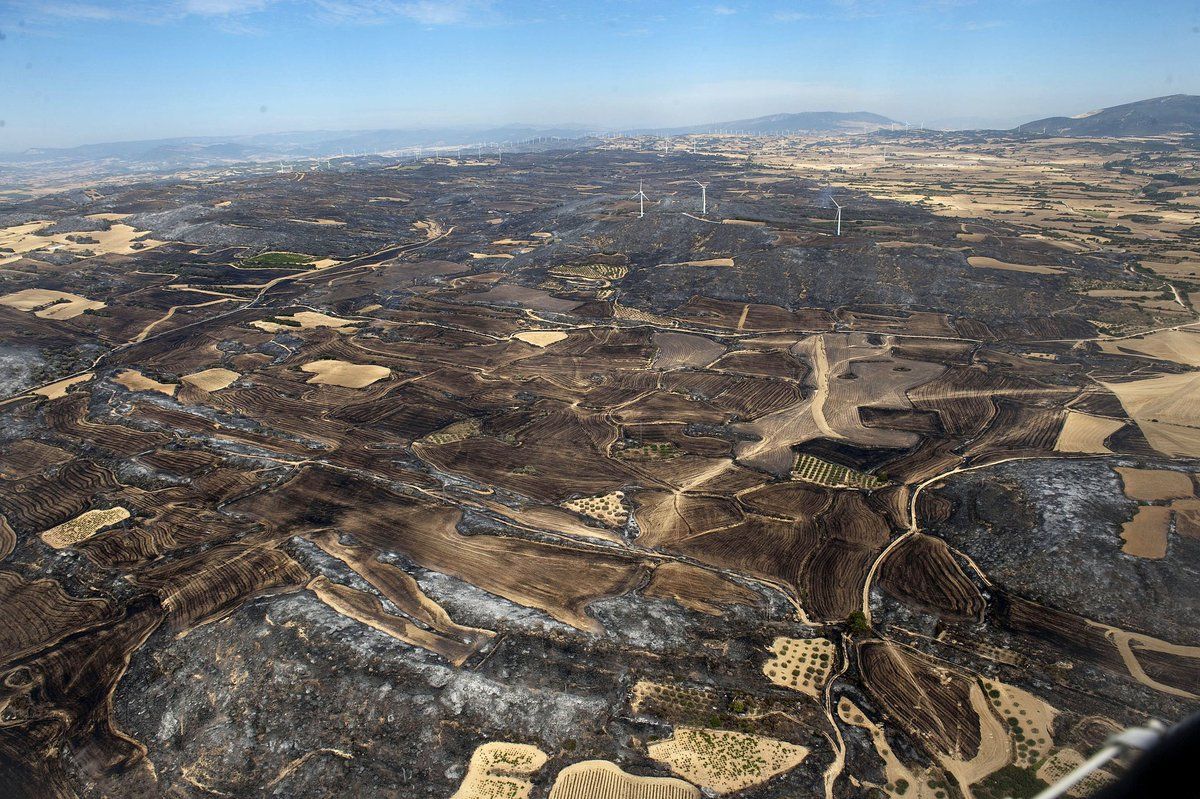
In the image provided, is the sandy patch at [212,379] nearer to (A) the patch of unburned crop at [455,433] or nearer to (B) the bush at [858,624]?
(A) the patch of unburned crop at [455,433]

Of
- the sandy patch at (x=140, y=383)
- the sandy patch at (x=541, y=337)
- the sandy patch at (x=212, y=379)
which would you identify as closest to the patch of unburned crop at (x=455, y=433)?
the sandy patch at (x=541, y=337)

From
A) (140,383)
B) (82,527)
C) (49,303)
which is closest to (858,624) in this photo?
(82,527)

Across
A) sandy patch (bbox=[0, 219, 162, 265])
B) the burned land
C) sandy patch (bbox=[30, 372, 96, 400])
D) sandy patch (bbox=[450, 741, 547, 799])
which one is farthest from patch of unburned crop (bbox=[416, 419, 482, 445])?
sandy patch (bbox=[0, 219, 162, 265])

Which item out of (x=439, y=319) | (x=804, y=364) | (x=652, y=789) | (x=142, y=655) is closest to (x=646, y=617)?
(x=652, y=789)

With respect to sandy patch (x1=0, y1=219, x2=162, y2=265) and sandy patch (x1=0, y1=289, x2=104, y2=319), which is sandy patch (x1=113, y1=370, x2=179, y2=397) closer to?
sandy patch (x1=0, y1=289, x2=104, y2=319)

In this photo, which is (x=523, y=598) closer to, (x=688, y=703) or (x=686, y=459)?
(x=688, y=703)

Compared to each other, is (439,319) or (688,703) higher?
(439,319)
